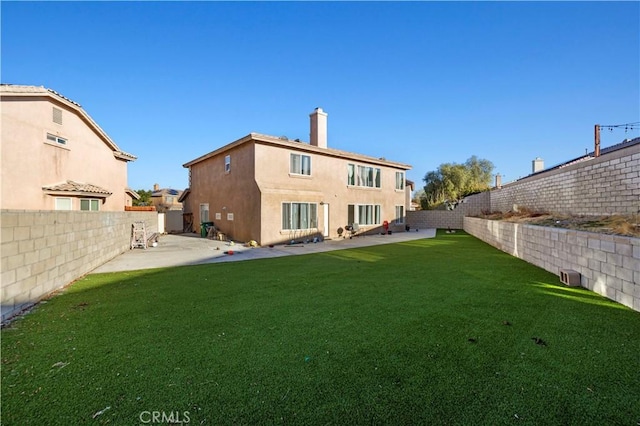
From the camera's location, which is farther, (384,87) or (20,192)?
(384,87)

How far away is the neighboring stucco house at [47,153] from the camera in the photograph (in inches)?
440

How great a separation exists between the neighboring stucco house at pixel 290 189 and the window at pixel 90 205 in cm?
577

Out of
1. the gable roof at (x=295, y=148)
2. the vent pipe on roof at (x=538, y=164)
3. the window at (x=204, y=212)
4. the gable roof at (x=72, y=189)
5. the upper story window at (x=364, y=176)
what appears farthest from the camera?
the vent pipe on roof at (x=538, y=164)

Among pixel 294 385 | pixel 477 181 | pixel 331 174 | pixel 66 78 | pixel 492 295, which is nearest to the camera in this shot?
pixel 294 385

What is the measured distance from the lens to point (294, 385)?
250 cm

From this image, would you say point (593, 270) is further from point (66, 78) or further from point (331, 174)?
point (66, 78)

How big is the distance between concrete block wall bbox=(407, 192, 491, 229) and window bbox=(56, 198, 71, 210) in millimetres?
24799

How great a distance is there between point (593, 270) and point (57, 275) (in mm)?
10675

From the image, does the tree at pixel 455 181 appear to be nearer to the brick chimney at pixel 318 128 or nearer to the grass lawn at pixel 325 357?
the brick chimney at pixel 318 128

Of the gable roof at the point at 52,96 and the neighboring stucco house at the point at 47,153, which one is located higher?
the gable roof at the point at 52,96

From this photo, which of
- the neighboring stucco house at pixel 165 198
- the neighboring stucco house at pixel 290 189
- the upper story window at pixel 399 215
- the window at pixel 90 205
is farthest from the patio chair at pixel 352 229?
the neighboring stucco house at pixel 165 198

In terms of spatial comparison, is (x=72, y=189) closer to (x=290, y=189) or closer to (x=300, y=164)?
(x=290, y=189)

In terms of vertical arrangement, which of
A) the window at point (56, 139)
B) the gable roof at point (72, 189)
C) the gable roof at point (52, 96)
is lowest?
the gable roof at point (72, 189)

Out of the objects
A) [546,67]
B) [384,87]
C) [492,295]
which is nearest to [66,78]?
[384,87]
